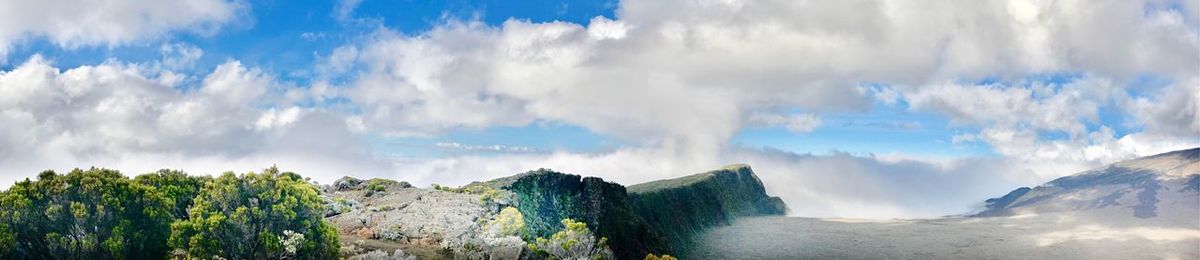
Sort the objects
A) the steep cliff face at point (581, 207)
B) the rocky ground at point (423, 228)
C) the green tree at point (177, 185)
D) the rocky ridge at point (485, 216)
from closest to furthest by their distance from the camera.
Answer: the green tree at point (177, 185), the rocky ground at point (423, 228), the rocky ridge at point (485, 216), the steep cliff face at point (581, 207)

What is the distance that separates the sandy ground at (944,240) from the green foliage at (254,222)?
75395 mm

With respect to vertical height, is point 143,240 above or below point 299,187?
below

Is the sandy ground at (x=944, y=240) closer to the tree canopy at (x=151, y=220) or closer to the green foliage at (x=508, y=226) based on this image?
the green foliage at (x=508, y=226)

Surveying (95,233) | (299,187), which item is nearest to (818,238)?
(299,187)

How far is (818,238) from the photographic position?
137125 mm

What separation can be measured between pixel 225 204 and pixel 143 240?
18.8 ft

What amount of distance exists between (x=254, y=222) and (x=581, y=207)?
145 ft

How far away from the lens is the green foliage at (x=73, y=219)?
46.2m

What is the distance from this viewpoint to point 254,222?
4900 cm

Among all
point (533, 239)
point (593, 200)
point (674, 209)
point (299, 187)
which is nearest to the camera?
point (299, 187)

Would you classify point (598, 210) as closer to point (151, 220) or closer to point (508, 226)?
point (508, 226)

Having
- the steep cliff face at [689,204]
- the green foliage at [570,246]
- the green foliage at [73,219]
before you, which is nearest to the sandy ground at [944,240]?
the steep cliff face at [689,204]

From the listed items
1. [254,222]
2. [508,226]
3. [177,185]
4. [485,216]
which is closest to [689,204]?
[485,216]

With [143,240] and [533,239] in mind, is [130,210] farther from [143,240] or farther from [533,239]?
[533,239]
